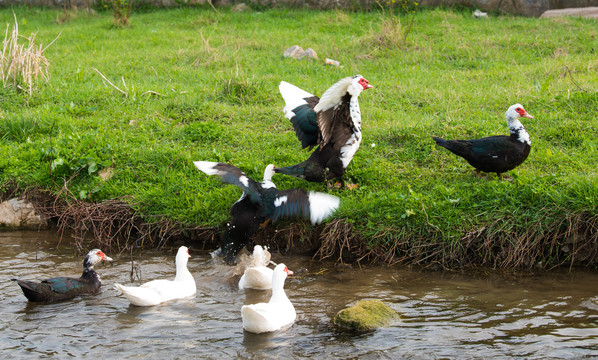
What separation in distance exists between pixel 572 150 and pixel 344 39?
5.81 m

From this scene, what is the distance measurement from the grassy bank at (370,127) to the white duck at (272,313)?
1214 mm

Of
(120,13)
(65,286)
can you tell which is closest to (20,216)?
(65,286)

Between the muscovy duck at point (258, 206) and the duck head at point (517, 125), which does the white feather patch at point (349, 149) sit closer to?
the muscovy duck at point (258, 206)

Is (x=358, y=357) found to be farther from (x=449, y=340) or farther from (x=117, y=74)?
(x=117, y=74)

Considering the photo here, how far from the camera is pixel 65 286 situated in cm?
545

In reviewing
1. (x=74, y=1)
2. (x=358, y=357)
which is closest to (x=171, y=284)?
(x=358, y=357)

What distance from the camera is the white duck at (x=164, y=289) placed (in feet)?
17.1

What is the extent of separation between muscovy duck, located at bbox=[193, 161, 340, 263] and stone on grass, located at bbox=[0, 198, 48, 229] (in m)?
2.06

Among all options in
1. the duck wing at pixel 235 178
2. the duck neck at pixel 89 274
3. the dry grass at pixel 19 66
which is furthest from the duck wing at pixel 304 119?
the dry grass at pixel 19 66

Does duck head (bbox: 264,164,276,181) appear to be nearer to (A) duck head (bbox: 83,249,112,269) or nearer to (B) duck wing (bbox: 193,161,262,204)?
(B) duck wing (bbox: 193,161,262,204)

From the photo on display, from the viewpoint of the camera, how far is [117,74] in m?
10.4

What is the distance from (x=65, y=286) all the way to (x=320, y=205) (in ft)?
7.28

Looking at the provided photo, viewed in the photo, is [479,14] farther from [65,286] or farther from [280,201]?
[65,286]

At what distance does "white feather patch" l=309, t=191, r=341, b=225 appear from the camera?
577cm
